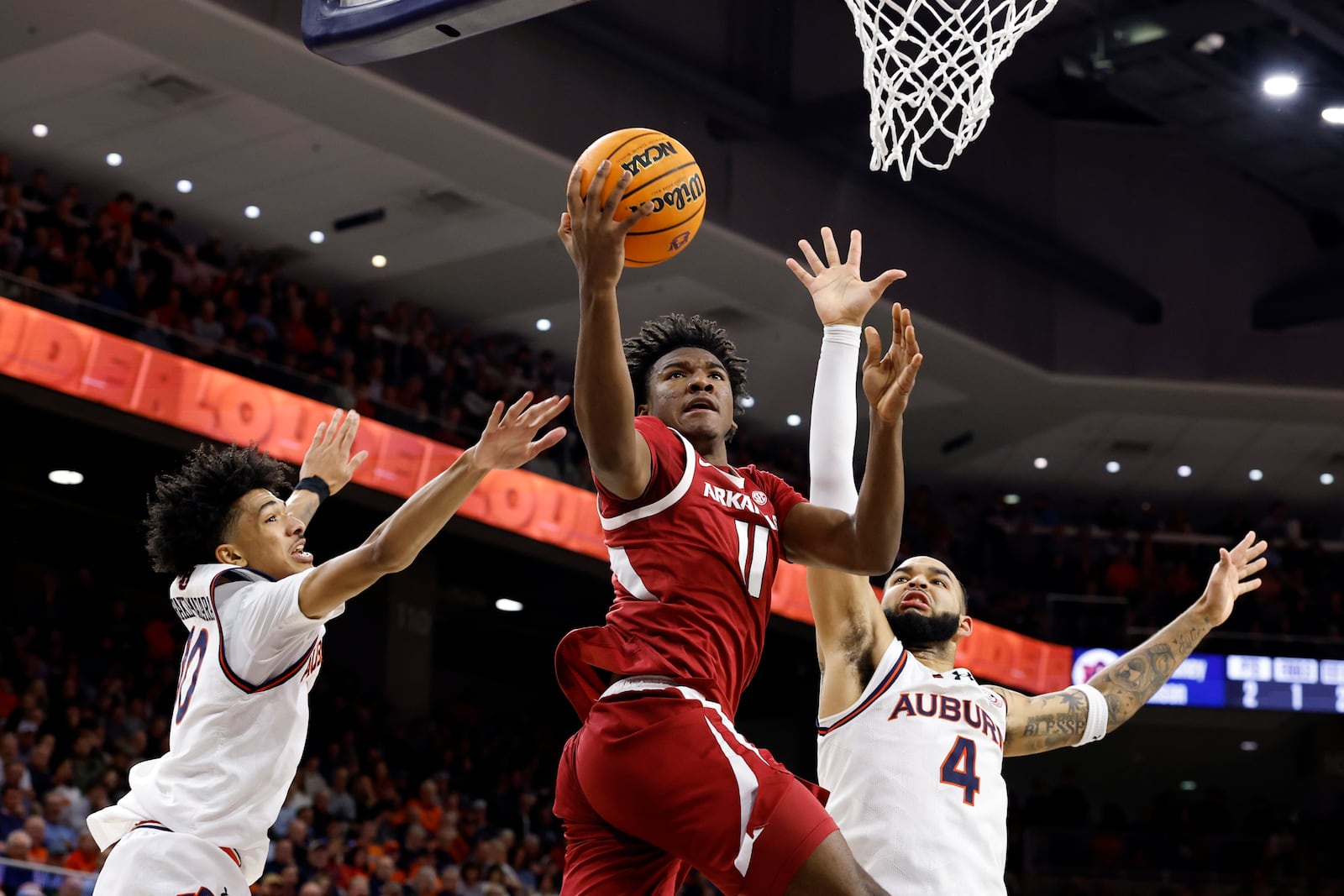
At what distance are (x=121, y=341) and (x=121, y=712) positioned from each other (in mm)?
3001

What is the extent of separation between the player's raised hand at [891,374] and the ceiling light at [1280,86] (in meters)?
14.0

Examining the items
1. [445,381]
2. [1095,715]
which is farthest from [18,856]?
[445,381]

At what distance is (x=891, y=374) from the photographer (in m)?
3.63

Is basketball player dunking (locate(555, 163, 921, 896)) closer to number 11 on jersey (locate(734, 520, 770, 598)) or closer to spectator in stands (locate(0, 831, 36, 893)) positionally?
number 11 on jersey (locate(734, 520, 770, 598))

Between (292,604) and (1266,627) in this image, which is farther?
(1266,627)

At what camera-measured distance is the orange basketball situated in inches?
144

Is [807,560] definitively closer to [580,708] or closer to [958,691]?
[580,708]

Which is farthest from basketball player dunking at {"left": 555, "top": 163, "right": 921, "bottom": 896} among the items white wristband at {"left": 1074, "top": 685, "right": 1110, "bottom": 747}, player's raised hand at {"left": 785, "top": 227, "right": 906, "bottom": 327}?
white wristband at {"left": 1074, "top": 685, "right": 1110, "bottom": 747}

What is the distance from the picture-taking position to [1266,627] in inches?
786

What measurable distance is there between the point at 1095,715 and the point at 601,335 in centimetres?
272

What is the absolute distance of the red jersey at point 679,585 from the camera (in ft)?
11.1

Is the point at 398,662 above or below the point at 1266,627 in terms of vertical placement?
below

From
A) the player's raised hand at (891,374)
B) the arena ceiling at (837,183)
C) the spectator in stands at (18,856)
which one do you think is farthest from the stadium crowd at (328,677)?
the player's raised hand at (891,374)

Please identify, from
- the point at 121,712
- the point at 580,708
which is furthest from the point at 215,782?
the point at 121,712
